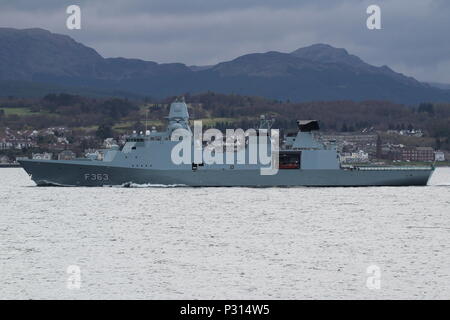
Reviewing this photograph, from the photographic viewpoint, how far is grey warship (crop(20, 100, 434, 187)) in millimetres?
55250

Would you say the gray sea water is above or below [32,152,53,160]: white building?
above

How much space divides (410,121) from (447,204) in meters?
145

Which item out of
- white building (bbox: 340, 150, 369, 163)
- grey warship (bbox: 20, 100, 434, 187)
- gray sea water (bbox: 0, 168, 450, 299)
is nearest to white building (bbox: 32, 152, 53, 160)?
white building (bbox: 340, 150, 369, 163)

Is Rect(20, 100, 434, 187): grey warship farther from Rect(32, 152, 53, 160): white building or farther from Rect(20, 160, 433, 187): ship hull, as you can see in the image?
Rect(32, 152, 53, 160): white building

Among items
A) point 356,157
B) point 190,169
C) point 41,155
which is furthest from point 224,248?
point 41,155

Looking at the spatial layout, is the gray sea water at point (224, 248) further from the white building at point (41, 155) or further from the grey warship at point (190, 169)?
the white building at point (41, 155)

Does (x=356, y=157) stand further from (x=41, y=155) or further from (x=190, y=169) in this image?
(x=190, y=169)

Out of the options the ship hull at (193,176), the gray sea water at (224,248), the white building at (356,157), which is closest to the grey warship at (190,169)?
the ship hull at (193,176)

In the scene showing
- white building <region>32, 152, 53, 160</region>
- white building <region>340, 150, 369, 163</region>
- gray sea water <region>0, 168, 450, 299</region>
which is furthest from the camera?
white building <region>32, 152, 53, 160</region>

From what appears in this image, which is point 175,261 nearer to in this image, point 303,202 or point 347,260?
point 347,260

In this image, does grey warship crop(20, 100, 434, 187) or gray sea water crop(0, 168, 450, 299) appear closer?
gray sea water crop(0, 168, 450, 299)

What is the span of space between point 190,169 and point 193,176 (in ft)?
2.14

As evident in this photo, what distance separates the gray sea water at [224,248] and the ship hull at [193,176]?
4.94 meters

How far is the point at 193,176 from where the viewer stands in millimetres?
56125
